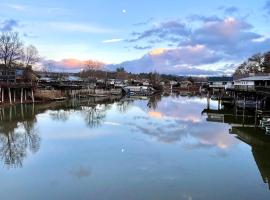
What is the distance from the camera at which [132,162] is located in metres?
23.1

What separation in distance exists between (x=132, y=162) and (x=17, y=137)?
13.0 metres

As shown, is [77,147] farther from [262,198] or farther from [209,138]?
[262,198]

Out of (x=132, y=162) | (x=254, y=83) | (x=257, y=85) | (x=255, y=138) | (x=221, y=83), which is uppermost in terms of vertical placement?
(x=254, y=83)

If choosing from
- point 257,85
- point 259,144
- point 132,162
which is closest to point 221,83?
point 257,85

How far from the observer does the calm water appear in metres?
17.6

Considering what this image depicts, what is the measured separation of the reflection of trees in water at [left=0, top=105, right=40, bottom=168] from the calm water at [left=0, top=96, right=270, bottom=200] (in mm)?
66

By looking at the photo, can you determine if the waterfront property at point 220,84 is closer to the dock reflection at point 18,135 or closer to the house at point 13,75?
the house at point 13,75

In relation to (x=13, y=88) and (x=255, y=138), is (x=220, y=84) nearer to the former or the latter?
(x=13, y=88)

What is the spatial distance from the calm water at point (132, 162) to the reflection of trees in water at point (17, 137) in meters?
0.07

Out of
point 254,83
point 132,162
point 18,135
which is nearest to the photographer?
point 132,162

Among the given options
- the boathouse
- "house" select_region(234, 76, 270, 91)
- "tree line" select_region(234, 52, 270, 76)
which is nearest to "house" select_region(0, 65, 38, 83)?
the boathouse

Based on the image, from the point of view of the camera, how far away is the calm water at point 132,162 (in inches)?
691

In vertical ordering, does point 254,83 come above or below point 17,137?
above

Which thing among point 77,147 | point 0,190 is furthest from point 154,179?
point 77,147
